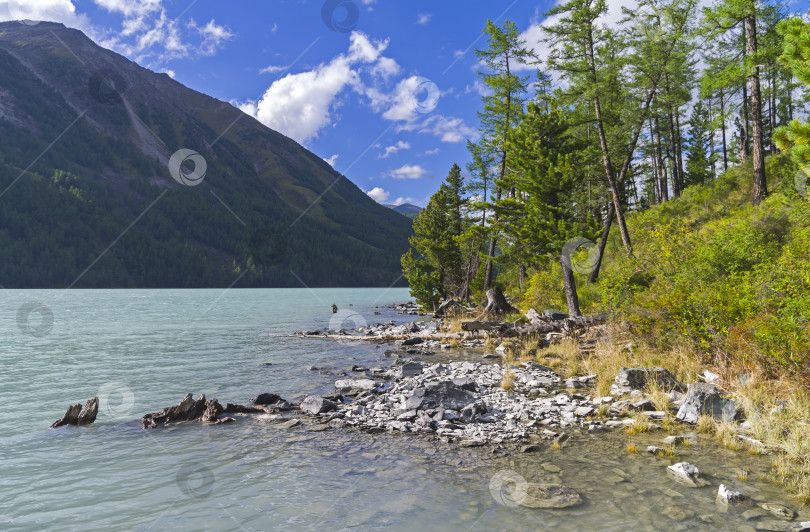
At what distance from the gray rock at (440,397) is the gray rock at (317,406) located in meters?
2.14

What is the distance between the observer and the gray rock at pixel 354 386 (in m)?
13.6

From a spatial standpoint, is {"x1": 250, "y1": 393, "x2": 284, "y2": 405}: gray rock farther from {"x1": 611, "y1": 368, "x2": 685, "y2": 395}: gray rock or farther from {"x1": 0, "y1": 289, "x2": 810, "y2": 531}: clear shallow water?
{"x1": 611, "y1": 368, "x2": 685, "y2": 395}: gray rock

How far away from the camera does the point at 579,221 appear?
2547 cm

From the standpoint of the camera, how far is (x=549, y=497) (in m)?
6.34

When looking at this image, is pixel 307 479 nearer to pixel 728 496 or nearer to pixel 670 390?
pixel 728 496

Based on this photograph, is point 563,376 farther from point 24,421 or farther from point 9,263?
point 9,263

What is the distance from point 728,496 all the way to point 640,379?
589 cm

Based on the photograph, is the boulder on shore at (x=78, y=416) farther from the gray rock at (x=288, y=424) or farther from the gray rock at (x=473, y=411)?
the gray rock at (x=473, y=411)

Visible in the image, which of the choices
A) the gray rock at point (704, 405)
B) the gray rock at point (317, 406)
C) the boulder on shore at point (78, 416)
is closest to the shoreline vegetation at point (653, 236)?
the gray rock at point (704, 405)

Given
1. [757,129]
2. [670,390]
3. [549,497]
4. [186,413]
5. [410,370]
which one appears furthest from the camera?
[757,129]

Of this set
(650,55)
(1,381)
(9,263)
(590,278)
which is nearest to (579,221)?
(590,278)

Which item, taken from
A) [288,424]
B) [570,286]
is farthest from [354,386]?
[570,286]

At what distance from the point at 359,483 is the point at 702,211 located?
97.8ft

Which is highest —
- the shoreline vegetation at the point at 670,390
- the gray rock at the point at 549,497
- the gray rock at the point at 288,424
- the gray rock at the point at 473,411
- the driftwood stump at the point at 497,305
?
the driftwood stump at the point at 497,305
